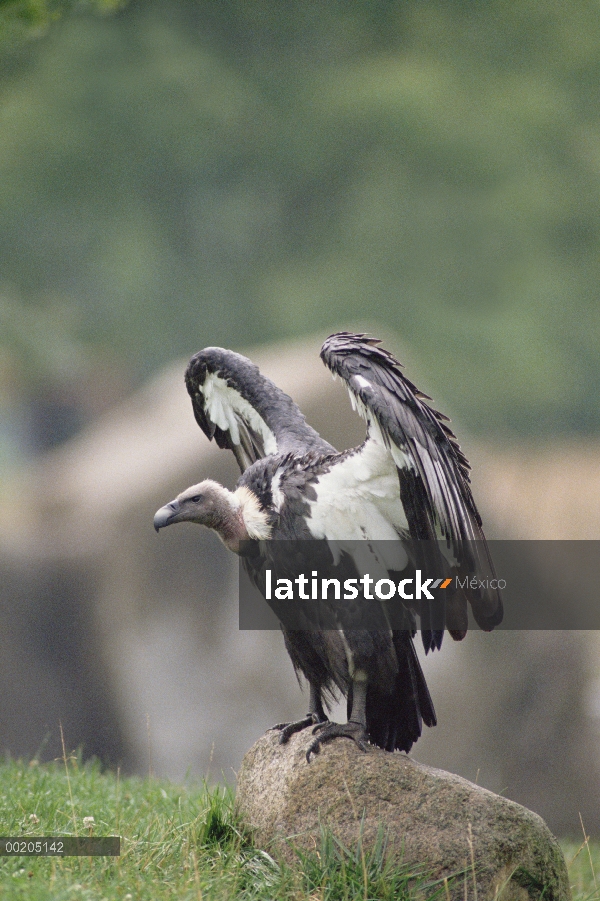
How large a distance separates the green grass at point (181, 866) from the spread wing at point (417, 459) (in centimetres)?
91

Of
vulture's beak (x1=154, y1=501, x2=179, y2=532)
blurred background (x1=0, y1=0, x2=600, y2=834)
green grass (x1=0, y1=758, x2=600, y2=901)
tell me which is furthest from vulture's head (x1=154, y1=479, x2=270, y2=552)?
blurred background (x1=0, y1=0, x2=600, y2=834)

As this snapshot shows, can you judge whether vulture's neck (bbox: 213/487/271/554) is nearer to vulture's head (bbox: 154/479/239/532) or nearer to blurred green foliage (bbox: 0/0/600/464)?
vulture's head (bbox: 154/479/239/532)

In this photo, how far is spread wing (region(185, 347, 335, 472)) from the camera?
12.7ft

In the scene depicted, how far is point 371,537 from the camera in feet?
11.2

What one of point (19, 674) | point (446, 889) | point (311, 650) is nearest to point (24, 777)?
point (311, 650)

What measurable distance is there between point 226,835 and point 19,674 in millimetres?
4082

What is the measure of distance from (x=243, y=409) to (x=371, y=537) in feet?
3.25

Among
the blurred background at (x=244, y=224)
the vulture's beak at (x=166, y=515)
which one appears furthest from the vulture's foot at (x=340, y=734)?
the blurred background at (x=244, y=224)

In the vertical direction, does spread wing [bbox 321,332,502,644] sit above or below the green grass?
above

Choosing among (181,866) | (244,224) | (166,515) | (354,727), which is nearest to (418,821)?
(354,727)

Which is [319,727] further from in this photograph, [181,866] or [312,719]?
[181,866]

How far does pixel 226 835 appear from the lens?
3.44 meters

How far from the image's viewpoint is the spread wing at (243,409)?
3.88 meters

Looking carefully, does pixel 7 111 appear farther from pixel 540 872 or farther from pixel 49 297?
pixel 540 872
